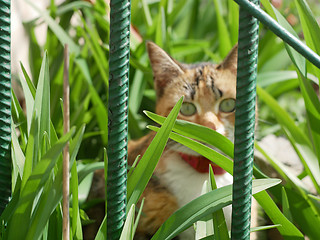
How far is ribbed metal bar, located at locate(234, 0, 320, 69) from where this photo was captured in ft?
3.20

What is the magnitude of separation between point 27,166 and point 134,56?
46.1 inches

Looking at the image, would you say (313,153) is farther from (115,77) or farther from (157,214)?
(115,77)

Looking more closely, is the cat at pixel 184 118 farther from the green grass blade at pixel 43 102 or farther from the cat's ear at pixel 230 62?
the green grass blade at pixel 43 102

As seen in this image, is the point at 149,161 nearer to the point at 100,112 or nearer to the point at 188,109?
the point at 188,109

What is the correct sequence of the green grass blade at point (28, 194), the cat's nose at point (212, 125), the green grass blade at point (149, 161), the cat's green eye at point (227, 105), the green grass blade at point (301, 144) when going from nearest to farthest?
the green grass blade at point (28, 194)
the green grass blade at point (149, 161)
the green grass blade at point (301, 144)
the cat's nose at point (212, 125)
the cat's green eye at point (227, 105)

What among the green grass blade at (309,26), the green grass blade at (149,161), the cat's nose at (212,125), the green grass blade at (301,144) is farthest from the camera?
the cat's nose at (212,125)

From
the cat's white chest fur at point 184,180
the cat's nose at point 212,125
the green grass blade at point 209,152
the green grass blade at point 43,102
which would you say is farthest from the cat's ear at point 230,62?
the green grass blade at point 43,102

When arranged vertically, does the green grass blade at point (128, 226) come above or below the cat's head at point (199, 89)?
below

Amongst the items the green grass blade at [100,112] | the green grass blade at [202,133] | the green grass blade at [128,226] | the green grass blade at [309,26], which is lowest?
the green grass blade at [128,226]

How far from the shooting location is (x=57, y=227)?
3.77 ft

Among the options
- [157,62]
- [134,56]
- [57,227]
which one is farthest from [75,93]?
[57,227]

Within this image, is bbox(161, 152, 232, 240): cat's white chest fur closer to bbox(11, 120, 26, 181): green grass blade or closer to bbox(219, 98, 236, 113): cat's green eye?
bbox(219, 98, 236, 113): cat's green eye

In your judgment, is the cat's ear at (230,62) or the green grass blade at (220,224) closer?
the green grass blade at (220,224)

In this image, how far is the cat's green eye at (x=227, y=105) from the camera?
162 cm
